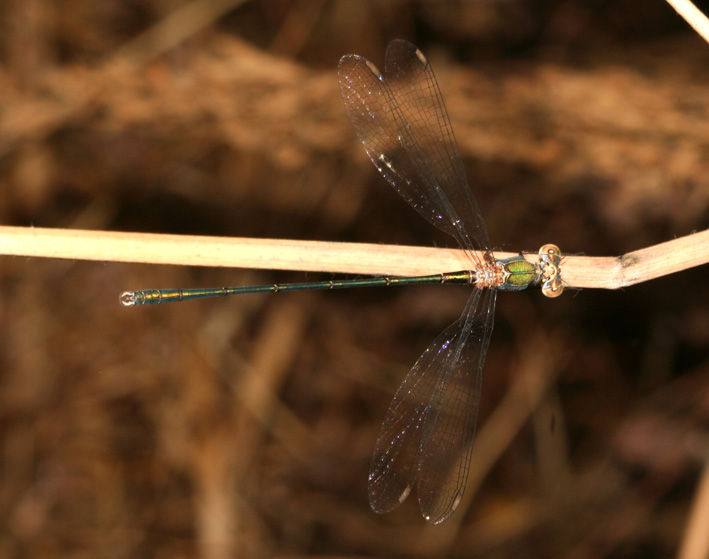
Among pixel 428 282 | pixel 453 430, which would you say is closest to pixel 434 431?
pixel 453 430

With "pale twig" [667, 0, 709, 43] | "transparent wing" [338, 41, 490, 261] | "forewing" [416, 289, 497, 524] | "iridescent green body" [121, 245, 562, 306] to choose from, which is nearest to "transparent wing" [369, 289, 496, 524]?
"forewing" [416, 289, 497, 524]

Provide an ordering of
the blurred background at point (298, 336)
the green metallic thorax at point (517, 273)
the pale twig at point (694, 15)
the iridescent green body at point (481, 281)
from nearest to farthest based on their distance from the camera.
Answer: the pale twig at point (694, 15) → the iridescent green body at point (481, 281) → the green metallic thorax at point (517, 273) → the blurred background at point (298, 336)

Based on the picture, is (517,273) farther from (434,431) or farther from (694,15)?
(694,15)

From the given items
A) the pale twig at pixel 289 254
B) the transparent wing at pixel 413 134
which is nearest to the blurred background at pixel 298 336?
the transparent wing at pixel 413 134

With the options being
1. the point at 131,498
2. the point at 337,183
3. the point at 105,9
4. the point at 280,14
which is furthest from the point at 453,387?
the point at 105,9

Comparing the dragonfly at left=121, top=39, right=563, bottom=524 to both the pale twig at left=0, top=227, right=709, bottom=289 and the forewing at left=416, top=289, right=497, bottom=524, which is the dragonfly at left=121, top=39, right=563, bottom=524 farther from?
the pale twig at left=0, top=227, right=709, bottom=289

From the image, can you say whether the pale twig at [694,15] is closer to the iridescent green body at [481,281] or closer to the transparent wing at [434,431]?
the iridescent green body at [481,281]

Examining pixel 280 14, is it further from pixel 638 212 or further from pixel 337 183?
pixel 638 212

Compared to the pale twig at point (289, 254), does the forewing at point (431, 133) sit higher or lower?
higher
